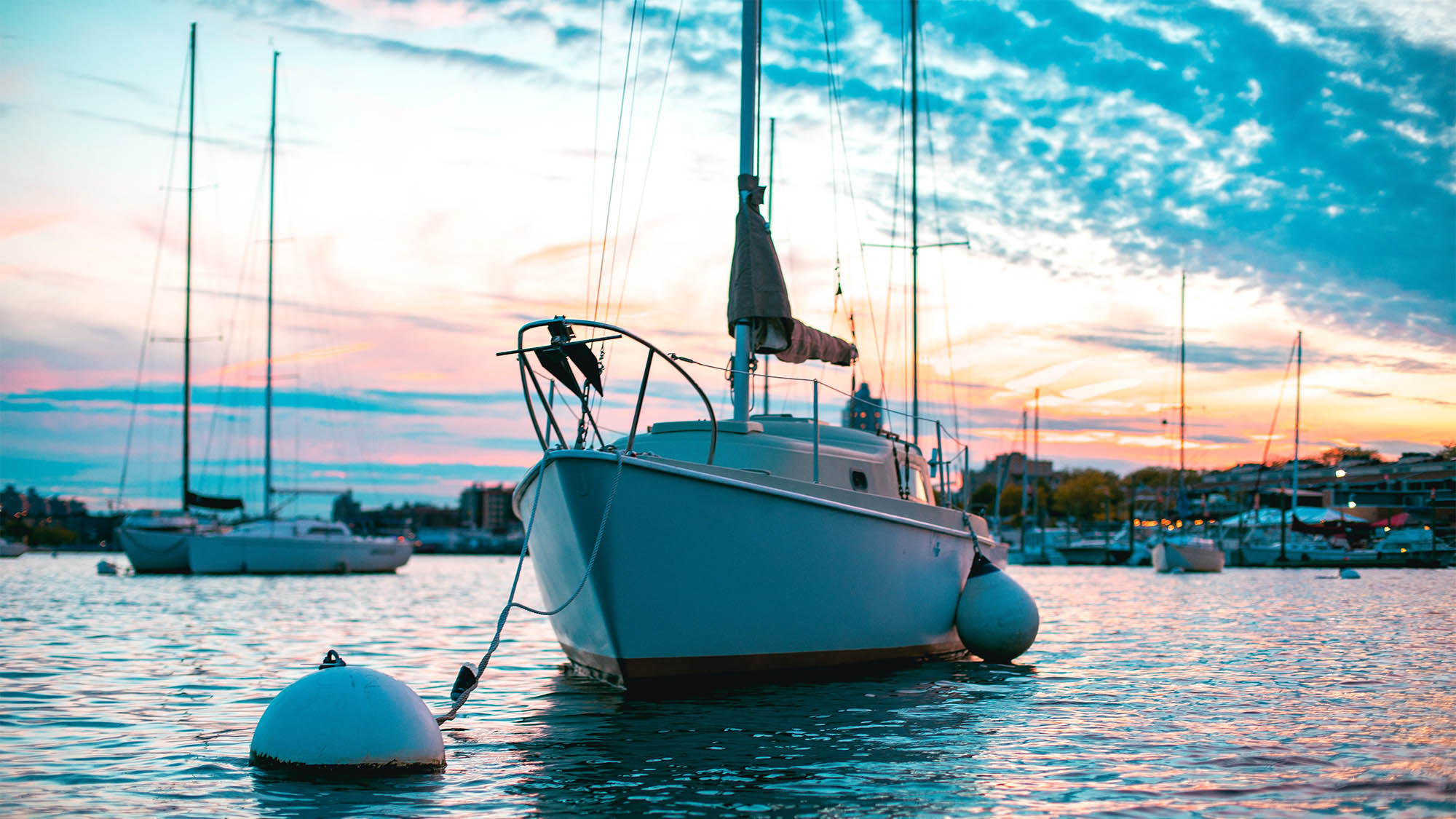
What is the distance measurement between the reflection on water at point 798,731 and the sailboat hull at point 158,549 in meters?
24.4

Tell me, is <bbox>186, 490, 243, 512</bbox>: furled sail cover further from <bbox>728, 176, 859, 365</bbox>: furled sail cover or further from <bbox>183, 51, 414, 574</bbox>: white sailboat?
<bbox>728, 176, 859, 365</bbox>: furled sail cover

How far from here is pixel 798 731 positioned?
8562 millimetres

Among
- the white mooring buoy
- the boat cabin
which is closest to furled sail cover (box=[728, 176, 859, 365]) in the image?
the boat cabin

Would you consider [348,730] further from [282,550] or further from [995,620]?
[282,550]

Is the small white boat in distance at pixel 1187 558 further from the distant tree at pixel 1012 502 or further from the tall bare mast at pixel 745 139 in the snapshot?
the distant tree at pixel 1012 502

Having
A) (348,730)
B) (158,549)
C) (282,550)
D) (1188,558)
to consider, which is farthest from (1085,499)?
(348,730)

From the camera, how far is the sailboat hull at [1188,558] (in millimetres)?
51531

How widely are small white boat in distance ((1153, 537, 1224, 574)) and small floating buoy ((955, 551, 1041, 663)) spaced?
41236 mm

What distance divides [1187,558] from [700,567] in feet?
155

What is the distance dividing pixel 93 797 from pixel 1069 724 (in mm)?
6936

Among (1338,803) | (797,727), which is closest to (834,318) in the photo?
(797,727)

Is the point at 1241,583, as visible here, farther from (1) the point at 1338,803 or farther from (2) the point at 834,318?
(1) the point at 1338,803

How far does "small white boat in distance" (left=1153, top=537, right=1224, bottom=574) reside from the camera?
51531 millimetres

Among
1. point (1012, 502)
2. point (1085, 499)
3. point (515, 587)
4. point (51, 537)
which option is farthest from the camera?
point (51, 537)
